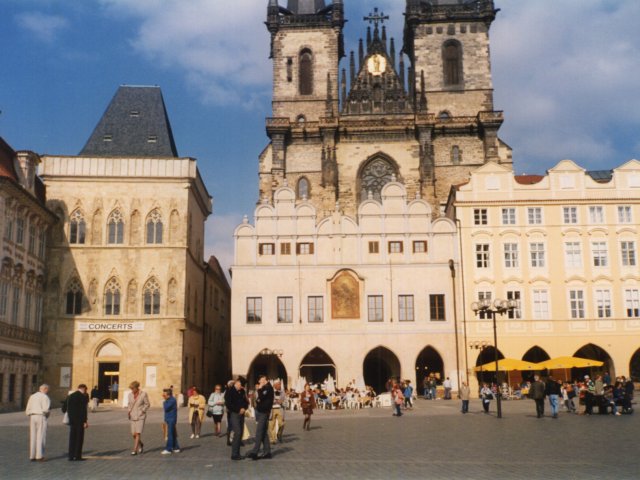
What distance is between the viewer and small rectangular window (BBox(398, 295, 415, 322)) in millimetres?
41344

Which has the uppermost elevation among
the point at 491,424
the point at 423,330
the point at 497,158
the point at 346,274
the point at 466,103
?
the point at 466,103

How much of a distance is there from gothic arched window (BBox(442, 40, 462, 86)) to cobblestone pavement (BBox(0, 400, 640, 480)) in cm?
4304

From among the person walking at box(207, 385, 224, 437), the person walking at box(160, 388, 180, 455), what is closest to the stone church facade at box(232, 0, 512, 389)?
the person walking at box(207, 385, 224, 437)

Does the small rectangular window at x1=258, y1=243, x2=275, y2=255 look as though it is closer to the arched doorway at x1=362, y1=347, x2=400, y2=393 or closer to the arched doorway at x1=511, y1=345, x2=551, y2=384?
the arched doorway at x1=362, y1=347, x2=400, y2=393

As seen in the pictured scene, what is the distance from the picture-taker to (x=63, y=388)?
38906 millimetres

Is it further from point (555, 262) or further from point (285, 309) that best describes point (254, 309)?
point (555, 262)

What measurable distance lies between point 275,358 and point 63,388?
11643 millimetres

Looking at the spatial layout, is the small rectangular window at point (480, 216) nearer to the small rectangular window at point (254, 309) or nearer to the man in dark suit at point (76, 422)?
the small rectangular window at point (254, 309)

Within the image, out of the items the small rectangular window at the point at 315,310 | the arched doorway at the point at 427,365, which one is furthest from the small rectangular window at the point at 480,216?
the small rectangular window at the point at 315,310

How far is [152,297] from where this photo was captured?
4031 centimetres

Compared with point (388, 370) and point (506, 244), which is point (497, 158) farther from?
point (388, 370)

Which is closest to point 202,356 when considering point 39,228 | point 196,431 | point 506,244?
point 39,228

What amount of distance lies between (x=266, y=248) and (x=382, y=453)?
91.2 ft

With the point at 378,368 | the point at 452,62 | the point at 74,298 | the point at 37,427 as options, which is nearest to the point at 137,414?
the point at 37,427
